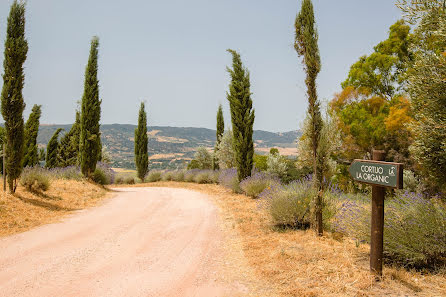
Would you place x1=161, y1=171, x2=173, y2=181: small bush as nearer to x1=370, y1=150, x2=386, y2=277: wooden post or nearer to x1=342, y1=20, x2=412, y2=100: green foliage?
x1=342, y1=20, x2=412, y2=100: green foliage

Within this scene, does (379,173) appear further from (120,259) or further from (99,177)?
(99,177)

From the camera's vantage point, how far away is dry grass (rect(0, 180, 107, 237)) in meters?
8.05

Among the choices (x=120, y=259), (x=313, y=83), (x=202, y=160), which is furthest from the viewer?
(x=202, y=160)

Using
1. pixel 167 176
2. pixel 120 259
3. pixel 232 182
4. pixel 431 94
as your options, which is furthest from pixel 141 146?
pixel 431 94

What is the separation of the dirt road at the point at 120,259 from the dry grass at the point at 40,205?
0.66 metres

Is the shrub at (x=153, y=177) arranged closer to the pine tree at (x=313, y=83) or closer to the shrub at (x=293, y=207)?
the shrub at (x=293, y=207)

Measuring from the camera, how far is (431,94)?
17.3 feet

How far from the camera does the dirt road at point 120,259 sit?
175 inches

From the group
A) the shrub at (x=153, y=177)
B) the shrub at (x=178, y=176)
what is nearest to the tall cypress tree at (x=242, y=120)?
the shrub at (x=178, y=176)


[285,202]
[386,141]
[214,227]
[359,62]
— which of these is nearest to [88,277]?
[214,227]

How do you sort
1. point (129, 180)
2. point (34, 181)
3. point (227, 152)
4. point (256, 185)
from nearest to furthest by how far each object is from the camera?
point (34, 181), point (256, 185), point (227, 152), point (129, 180)

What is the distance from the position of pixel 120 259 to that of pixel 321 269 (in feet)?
12.3

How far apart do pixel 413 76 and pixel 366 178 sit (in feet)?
7.78

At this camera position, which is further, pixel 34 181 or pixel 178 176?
pixel 178 176
